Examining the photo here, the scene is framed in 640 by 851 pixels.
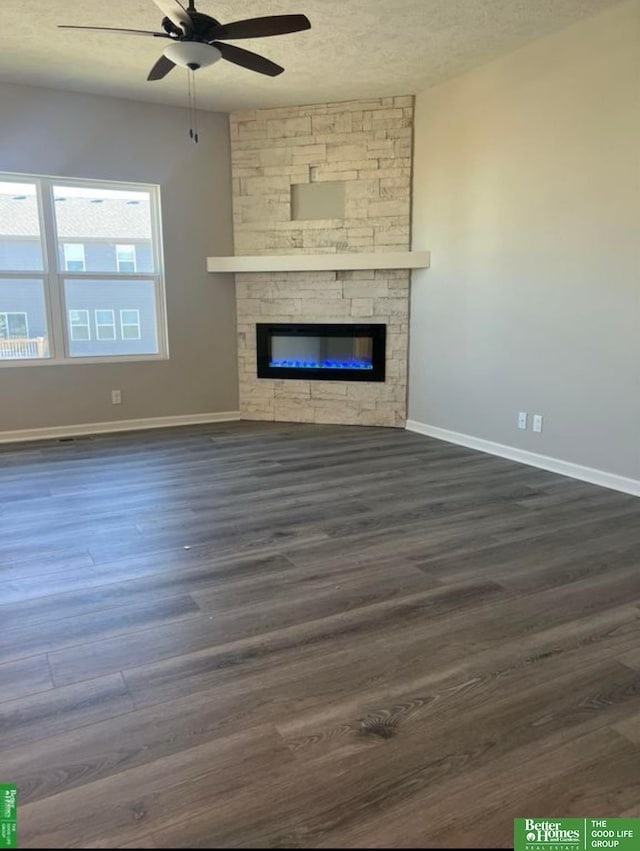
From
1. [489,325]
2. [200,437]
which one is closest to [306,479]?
[200,437]

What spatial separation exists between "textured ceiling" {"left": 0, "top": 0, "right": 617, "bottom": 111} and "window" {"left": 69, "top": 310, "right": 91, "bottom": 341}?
76.5 inches

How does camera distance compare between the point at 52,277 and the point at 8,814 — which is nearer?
the point at 8,814

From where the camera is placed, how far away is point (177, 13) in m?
2.88

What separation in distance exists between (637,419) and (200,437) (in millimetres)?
3649

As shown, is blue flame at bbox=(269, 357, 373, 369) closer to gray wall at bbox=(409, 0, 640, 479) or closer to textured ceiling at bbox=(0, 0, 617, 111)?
gray wall at bbox=(409, 0, 640, 479)

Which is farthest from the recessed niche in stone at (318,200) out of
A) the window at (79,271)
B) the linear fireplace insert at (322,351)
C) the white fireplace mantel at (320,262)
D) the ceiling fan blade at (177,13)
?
the ceiling fan blade at (177,13)

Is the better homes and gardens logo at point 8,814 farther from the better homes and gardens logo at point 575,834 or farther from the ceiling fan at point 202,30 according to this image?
the ceiling fan at point 202,30

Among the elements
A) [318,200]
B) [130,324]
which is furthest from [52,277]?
[318,200]

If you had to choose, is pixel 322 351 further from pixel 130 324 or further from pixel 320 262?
pixel 130 324

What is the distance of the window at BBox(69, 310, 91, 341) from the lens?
5605mm

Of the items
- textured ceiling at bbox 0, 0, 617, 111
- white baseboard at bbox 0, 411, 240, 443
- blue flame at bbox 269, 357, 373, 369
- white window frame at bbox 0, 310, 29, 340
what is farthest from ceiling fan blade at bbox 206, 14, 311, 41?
white baseboard at bbox 0, 411, 240, 443

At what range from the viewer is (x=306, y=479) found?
4.23 metres

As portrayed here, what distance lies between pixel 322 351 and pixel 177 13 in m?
3.63

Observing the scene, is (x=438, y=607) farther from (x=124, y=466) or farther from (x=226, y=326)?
(x=226, y=326)
